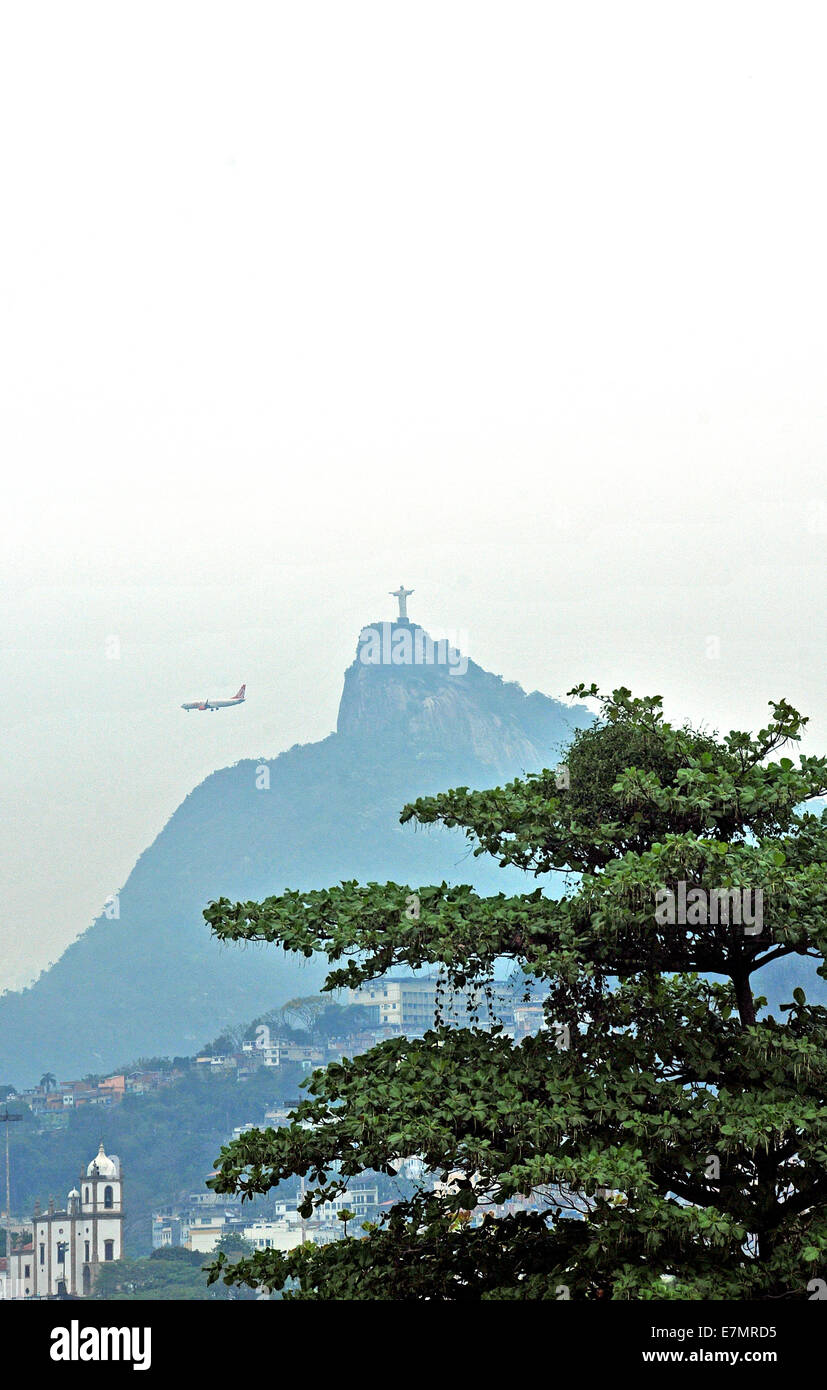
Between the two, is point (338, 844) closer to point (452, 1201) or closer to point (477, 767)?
point (477, 767)

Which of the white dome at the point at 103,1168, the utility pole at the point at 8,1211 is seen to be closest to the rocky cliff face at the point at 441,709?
the utility pole at the point at 8,1211

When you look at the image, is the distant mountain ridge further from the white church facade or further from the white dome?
the white church facade

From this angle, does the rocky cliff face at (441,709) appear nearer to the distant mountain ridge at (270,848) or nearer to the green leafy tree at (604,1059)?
the distant mountain ridge at (270,848)

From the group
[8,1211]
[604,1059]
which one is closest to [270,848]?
[8,1211]

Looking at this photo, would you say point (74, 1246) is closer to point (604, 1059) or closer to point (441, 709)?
point (604, 1059)

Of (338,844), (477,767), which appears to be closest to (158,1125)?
(338,844)
